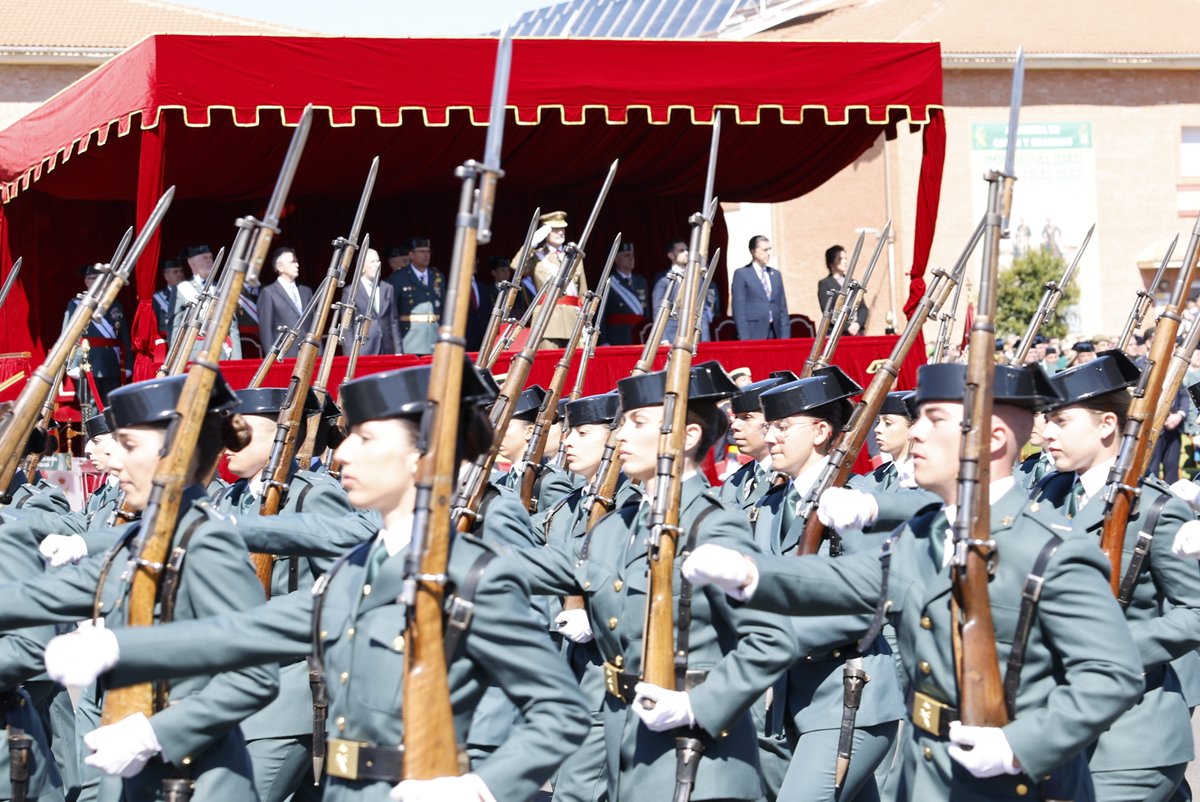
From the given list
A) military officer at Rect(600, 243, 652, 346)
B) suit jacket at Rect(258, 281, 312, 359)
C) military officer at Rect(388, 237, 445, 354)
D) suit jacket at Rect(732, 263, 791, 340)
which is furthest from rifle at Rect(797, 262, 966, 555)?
military officer at Rect(600, 243, 652, 346)

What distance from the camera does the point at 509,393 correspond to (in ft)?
21.3

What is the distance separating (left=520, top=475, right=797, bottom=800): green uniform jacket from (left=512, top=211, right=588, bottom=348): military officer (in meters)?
8.26

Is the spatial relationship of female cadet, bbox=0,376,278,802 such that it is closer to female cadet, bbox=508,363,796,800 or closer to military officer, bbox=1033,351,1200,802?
female cadet, bbox=508,363,796,800

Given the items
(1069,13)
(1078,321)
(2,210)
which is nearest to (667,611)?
(2,210)

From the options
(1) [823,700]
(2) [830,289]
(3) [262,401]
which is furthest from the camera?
(2) [830,289]

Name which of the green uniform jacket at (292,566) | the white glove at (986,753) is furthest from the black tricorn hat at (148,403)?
the white glove at (986,753)

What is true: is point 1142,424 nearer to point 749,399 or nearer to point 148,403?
point 749,399

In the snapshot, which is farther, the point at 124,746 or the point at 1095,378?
the point at 1095,378

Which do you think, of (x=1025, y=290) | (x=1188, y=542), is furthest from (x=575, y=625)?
(x=1025, y=290)

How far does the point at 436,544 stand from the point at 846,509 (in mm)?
1660

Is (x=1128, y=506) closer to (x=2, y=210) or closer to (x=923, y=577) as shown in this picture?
(x=923, y=577)

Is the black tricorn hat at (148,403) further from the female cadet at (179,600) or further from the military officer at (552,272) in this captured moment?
the military officer at (552,272)

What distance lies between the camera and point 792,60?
41.8 ft

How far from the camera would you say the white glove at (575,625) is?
5.93m
